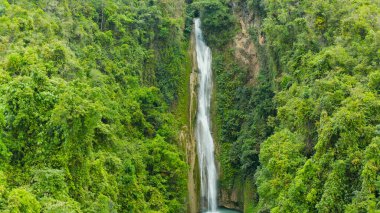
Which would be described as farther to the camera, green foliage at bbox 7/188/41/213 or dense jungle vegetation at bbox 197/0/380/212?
dense jungle vegetation at bbox 197/0/380/212

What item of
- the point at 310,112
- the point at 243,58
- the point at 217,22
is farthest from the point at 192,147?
the point at 310,112

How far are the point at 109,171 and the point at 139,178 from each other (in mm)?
2656

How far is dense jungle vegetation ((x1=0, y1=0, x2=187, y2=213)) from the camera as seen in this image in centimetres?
1425

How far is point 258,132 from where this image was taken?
26.8m

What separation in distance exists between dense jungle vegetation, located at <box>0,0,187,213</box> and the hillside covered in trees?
60 millimetres

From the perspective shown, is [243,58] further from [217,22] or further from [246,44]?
[217,22]

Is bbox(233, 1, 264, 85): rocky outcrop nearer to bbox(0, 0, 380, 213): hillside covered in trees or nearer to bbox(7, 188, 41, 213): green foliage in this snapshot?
bbox(0, 0, 380, 213): hillside covered in trees

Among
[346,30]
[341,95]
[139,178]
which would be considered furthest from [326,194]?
[139,178]

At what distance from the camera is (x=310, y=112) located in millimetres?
18359

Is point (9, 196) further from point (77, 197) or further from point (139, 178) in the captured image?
point (139, 178)

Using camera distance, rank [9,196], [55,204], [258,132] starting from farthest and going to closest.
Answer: [258,132]
[55,204]
[9,196]

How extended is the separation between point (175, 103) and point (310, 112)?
12.8m

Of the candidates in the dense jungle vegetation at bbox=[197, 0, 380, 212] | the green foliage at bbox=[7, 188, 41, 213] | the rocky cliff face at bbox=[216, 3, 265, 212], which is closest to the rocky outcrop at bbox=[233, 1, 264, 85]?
the rocky cliff face at bbox=[216, 3, 265, 212]

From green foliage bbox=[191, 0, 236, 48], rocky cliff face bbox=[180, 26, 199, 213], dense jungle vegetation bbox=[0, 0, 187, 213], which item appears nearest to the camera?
dense jungle vegetation bbox=[0, 0, 187, 213]
